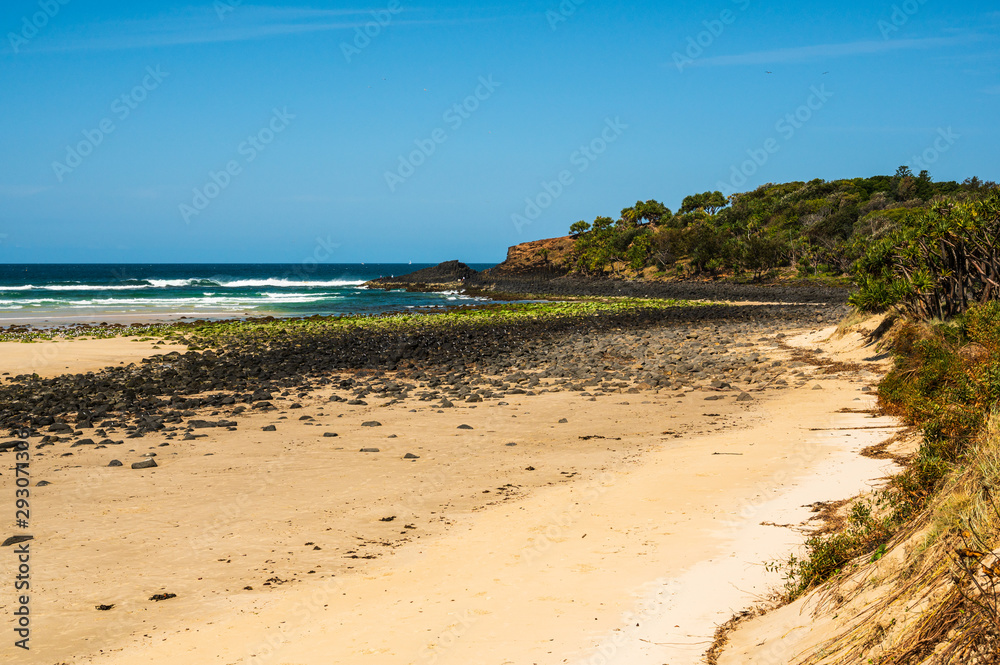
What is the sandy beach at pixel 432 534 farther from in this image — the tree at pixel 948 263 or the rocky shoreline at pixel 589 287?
the rocky shoreline at pixel 589 287

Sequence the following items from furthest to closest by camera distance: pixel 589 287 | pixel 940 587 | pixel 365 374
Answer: pixel 589 287, pixel 365 374, pixel 940 587

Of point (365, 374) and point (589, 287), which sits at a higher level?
point (589, 287)

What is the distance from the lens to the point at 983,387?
19.5 feet

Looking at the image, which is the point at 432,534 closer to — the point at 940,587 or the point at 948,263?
the point at 940,587

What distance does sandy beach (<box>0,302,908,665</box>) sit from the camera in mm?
4922

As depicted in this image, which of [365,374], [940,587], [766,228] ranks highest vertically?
[766,228]

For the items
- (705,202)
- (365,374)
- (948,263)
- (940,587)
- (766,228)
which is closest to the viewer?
(940,587)

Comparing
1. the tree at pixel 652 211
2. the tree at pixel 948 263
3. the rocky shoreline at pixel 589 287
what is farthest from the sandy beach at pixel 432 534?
the tree at pixel 652 211

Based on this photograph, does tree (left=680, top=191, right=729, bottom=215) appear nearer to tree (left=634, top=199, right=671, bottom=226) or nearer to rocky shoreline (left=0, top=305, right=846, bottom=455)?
tree (left=634, top=199, right=671, bottom=226)

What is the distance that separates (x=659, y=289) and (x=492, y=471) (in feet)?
201

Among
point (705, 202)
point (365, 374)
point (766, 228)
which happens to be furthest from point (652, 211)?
point (365, 374)

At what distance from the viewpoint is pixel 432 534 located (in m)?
7.28

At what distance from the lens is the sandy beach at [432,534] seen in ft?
16.1

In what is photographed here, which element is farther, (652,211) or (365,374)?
(652,211)
